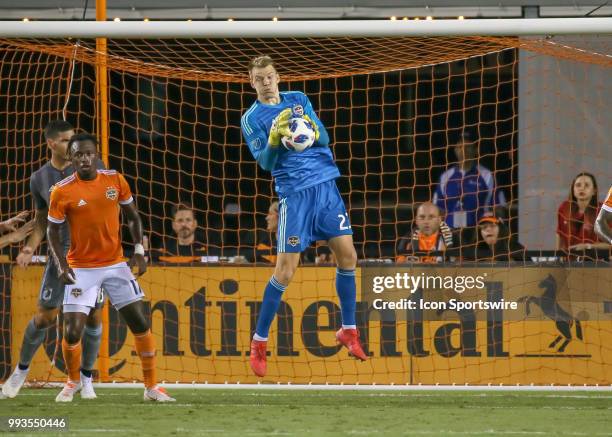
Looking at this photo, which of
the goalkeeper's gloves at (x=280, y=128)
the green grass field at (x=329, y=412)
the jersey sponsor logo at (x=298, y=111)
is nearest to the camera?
the green grass field at (x=329, y=412)

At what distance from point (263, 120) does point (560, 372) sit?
3.62 m

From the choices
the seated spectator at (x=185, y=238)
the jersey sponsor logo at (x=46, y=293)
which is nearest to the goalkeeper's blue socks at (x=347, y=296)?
the jersey sponsor logo at (x=46, y=293)

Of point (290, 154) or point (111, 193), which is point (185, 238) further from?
point (290, 154)

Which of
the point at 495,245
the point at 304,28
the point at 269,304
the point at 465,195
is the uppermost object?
the point at 304,28

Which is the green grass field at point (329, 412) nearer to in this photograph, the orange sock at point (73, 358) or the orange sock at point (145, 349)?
the orange sock at point (73, 358)

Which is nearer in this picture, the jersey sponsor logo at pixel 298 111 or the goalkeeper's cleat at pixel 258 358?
the jersey sponsor logo at pixel 298 111

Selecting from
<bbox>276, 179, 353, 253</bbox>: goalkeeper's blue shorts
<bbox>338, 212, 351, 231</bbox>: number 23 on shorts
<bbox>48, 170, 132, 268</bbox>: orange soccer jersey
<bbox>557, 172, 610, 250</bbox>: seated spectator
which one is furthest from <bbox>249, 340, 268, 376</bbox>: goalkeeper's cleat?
<bbox>557, 172, 610, 250</bbox>: seated spectator

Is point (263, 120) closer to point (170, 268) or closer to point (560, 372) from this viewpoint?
point (170, 268)

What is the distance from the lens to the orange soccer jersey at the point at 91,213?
27.4 feet

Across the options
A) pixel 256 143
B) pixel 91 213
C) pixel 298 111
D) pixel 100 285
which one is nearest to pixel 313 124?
pixel 298 111

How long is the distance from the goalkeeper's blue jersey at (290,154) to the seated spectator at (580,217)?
9.96 ft

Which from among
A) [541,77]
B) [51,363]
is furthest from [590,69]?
[51,363]

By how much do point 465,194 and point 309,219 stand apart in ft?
11.5

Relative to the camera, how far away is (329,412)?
8203 mm
